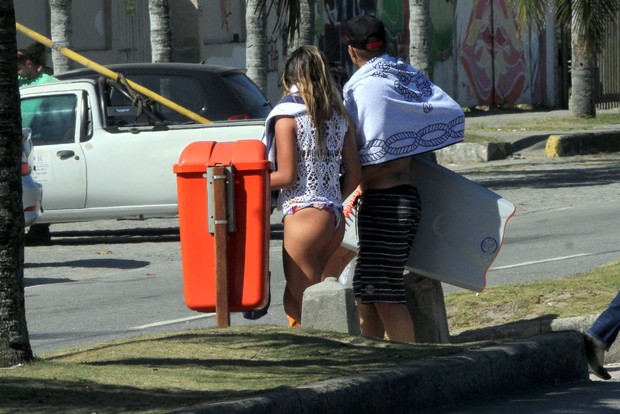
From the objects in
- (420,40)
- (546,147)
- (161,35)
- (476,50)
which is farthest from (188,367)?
(476,50)

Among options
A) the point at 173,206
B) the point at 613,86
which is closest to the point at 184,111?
the point at 173,206

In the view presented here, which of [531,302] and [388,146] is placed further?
[531,302]

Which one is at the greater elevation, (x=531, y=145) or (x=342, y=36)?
(x=342, y=36)

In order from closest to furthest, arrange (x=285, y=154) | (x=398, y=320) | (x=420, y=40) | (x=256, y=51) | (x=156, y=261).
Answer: (x=285, y=154)
(x=398, y=320)
(x=156, y=261)
(x=256, y=51)
(x=420, y=40)

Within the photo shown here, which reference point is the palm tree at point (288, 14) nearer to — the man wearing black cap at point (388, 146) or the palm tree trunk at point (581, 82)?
→ the man wearing black cap at point (388, 146)

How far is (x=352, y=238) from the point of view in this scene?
24.5 feet

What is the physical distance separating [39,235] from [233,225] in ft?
28.0

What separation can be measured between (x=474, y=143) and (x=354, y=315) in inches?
656

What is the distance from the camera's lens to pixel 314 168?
6.85 metres

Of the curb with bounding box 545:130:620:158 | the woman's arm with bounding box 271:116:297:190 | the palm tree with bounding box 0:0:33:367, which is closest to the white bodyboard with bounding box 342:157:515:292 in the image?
the woman's arm with bounding box 271:116:297:190

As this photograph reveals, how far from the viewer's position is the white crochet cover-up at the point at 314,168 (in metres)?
6.82

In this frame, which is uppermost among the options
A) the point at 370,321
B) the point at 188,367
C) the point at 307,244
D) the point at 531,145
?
the point at 307,244

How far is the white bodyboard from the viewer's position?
7051mm

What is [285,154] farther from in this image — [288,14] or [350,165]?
[288,14]
